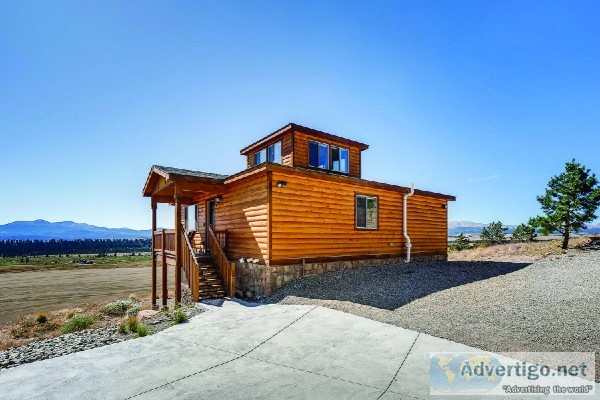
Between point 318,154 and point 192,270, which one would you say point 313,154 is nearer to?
point 318,154

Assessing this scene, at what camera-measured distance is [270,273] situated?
33.4 feet

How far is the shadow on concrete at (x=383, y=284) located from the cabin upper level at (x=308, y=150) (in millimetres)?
5193

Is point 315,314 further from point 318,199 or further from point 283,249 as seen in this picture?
point 318,199

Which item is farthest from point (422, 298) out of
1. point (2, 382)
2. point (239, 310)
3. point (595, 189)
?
point (595, 189)

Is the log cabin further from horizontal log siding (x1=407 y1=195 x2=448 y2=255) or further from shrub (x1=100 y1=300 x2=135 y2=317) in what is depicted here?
shrub (x1=100 y1=300 x2=135 y2=317)

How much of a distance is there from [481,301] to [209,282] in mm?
Result: 8264

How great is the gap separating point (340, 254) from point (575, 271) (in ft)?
26.7

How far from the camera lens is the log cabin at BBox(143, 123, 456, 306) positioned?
1048 cm

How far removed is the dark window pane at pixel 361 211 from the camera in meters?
13.0

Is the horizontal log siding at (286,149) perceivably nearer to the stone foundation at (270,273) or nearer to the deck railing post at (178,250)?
the stone foundation at (270,273)

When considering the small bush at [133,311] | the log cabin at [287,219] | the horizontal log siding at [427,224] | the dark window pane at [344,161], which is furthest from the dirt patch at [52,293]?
the horizontal log siding at [427,224]

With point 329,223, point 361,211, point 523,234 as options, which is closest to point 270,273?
point 329,223

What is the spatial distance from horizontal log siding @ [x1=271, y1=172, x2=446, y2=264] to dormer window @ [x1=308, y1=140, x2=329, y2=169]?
247 centimetres

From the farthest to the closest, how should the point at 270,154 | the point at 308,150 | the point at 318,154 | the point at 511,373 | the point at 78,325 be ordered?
the point at 270,154 → the point at 318,154 → the point at 308,150 → the point at 78,325 → the point at 511,373
